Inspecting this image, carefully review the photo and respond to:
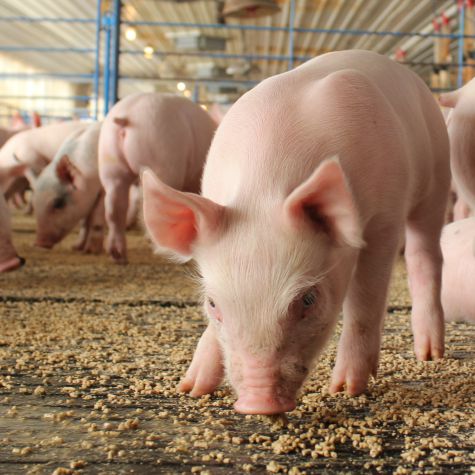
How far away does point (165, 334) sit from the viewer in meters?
2.53

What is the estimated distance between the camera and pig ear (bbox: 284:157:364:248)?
135 cm

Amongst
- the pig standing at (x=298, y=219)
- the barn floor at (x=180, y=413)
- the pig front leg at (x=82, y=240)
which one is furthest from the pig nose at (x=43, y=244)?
the pig standing at (x=298, y=219)

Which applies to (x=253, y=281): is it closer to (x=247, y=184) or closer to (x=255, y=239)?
(x=255, y=239)

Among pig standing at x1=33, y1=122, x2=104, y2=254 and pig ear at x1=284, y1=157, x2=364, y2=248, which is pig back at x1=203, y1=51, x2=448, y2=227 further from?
pig standing at x1=33, y1=122, x2=104, y2=254

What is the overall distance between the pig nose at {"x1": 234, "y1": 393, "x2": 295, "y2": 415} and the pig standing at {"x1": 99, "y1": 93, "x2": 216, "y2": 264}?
9.43 ft

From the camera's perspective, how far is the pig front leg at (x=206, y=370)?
179cm

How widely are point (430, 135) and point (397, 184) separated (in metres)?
0.46

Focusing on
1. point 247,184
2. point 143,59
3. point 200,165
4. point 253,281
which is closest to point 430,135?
point 247,184

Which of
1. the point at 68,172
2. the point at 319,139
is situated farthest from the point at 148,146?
the point at 319,139

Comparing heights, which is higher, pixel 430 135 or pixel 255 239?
pixel 430 135

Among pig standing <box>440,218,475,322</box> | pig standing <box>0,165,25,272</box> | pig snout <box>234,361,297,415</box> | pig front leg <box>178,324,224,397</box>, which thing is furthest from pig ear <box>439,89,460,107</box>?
pig standing <box>0,165,25,272</box>

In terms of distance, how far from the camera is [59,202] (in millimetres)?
5340

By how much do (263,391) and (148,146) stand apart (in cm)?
302

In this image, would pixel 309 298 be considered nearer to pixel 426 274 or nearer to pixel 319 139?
pixel 319 139
